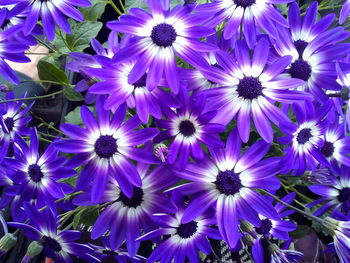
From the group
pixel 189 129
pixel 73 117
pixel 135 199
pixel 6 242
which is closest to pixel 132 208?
pixel 135 199

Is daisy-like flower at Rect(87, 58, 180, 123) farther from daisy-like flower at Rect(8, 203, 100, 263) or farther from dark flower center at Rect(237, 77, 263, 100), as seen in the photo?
daisy-like flower at Rect(8, 203, 100, 263)

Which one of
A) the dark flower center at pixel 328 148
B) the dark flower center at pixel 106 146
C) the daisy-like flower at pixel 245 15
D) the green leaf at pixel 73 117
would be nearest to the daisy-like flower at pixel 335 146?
the dark flower center at pixel 328 148

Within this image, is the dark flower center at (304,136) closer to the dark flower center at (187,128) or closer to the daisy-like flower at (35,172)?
the dark flower center at (187,128)

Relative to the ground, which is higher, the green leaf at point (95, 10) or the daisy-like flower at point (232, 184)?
the green leaf at point (95, 10)

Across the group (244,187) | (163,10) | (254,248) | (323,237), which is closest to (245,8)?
(163,10)

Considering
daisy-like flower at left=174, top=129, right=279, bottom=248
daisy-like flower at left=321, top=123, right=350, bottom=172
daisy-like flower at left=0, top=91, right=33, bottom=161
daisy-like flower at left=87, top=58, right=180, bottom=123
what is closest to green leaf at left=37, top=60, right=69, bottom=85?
daisy-like flower at left=0, top=91, right=33, bottom=161

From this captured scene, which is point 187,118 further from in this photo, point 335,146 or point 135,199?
point 335,146

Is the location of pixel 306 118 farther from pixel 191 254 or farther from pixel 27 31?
pixel 27 31
